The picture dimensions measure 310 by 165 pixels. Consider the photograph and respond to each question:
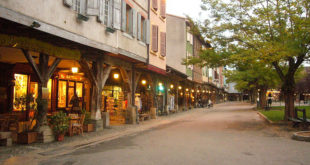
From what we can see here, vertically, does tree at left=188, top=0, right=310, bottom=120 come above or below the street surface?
above

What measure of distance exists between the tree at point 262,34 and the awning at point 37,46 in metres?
8.12

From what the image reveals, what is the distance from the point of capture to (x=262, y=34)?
1636cm

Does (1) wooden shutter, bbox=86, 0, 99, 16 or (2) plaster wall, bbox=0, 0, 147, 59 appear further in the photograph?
(1) wooden shutter, bbox=86, 0, 99, 16

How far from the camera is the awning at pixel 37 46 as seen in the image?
885 cm

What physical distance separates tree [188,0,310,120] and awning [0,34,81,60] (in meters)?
8.12

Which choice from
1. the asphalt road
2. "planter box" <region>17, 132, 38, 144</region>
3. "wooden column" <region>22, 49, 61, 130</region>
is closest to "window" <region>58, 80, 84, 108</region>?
"wooden column" <region>22, 49, 61, 130</region>

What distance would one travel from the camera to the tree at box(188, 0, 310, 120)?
14.4 m

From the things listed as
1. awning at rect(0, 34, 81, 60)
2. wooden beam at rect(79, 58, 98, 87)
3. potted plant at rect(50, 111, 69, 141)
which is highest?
awning at rect(0, 34, 81, 60)

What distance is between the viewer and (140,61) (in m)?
17.4

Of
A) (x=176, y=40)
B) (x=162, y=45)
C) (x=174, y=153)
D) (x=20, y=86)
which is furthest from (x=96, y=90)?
(x=176, y=40)

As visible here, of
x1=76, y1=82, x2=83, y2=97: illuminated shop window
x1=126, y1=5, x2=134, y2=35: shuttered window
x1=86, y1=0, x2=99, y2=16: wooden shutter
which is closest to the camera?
x1=86, y1=0, x2=99, y2=16: wooden shutter

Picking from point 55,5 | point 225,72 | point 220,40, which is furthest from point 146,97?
point 225,72

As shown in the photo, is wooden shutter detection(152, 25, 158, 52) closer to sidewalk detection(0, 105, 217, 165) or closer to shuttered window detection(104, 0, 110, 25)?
shuttered window detection(104, 0, 110, 25)

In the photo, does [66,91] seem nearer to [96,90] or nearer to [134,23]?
[96,90]
